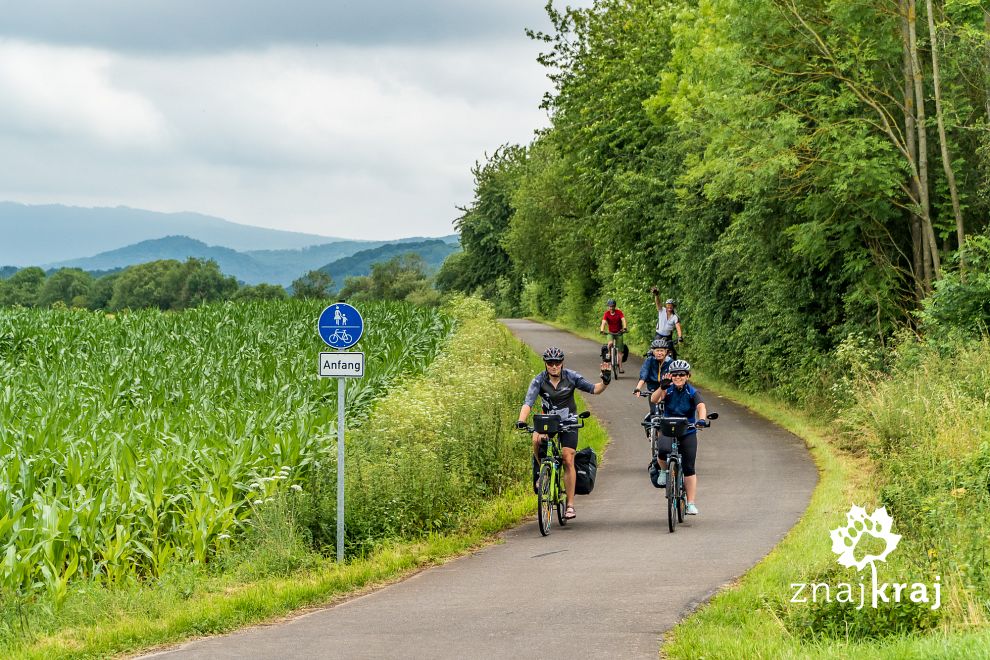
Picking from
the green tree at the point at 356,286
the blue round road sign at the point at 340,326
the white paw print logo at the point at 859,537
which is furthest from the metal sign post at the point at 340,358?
the green tree at the point at 356,286

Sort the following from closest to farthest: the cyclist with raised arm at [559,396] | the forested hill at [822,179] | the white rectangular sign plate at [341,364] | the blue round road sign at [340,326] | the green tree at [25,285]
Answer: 1. the white rectangular sign plate at [341,364]
2. the blue round road sign at [340,326]
3. the cyclist with raised arm at [559,396]
4. the forested hill at [822,179]
5. the green tree at [25,285]

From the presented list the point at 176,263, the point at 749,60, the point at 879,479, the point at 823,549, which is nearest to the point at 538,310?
the point at 749,60

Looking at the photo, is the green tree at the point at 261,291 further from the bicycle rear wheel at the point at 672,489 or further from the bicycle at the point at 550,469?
the bicycle rear wheel at the point at 672,489

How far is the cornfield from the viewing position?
11781mm

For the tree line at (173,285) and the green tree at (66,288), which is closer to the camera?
the green tree at (66,288)

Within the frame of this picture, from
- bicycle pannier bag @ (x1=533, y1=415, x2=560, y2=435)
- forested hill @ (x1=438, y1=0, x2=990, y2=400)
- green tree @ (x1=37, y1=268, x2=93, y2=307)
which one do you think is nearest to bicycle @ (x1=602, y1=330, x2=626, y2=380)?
forested hill @ (x1=438, y1=0, x2=990, y2=400)

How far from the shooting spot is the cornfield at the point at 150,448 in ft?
38.7

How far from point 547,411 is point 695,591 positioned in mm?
4065

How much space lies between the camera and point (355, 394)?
20266 mm

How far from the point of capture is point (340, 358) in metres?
12.9

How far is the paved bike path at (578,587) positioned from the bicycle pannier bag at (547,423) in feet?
4.21

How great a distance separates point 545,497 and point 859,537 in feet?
16.5

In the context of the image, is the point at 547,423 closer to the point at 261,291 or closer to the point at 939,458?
the point at 939,458

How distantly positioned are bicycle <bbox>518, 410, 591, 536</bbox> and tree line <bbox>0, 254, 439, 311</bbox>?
368 feet
